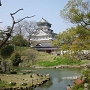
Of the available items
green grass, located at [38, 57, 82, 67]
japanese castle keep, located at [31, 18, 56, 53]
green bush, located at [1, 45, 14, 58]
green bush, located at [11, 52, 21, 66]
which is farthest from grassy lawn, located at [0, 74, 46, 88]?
japanese castle keep, located at [31, 18, 56, 53]

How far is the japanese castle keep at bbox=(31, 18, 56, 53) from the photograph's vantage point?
54438 mm

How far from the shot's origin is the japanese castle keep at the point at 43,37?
54.4 meters

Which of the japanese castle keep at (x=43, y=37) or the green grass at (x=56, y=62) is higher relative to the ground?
the japanese castle keep at (x=43, y=37)

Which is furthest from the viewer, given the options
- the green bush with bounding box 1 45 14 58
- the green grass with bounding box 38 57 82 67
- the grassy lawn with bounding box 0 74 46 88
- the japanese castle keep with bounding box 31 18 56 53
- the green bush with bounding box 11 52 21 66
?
the japanese castle keep with bounding box 31 18 56 53

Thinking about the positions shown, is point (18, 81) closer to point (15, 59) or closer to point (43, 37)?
point (15, 59)

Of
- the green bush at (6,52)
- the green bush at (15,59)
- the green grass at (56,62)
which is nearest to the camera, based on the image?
the green grass at (56,62)

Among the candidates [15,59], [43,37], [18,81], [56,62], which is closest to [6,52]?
[15,59]

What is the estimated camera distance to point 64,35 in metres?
16.2

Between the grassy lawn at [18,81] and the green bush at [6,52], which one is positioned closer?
the grassy lawn at [18,81]

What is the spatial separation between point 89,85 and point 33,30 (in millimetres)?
48357

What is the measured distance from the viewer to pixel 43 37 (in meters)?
68.9

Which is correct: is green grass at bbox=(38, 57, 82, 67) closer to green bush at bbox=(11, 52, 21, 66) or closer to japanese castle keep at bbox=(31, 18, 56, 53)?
green bush at bbox=(11, 52, 21, 66)

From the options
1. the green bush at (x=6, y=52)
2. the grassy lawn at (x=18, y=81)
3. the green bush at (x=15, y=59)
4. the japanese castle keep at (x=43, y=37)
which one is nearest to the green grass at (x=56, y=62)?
the green bush at (x=15, y=59)

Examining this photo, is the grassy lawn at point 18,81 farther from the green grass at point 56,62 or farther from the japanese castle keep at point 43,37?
the japanese castle keep at point 43,37
